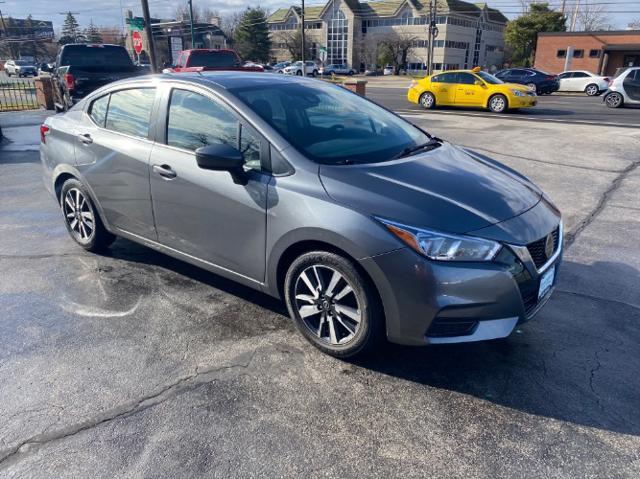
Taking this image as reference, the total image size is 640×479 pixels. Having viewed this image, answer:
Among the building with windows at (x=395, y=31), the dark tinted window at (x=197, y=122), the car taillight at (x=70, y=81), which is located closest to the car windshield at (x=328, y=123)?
the dark tinted window at (x=197, y=122)

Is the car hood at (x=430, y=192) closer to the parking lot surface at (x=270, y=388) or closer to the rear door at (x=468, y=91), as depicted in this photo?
the parking lot surface at (x=270, y=388)

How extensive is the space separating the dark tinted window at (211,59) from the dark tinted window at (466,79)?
7912 mm

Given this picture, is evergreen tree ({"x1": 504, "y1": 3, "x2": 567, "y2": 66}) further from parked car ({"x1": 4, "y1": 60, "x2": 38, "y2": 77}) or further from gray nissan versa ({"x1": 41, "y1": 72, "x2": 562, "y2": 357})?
gray nissan versa ({"x1": 41, "y1": 72, "x2": 562, "y2": 357})

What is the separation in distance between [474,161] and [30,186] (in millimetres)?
6721

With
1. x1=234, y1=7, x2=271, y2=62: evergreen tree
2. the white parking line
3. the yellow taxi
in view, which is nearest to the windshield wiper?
the white parking line

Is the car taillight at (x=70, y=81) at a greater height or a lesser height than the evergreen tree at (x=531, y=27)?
lesser

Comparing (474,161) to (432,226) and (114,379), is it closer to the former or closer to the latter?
(432,226)

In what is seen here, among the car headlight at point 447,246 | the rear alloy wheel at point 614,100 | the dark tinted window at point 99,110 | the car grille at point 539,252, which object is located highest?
the dark tinted window at point 99,110

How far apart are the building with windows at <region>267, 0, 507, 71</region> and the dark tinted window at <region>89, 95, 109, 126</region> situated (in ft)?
243

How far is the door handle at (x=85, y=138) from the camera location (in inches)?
173

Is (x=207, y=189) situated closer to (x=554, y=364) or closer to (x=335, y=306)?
(x=335, y=306)

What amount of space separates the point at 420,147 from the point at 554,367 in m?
1.79

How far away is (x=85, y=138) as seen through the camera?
446 centimetres

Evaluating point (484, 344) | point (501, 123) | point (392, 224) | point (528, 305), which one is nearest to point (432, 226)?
point (392, 224)
